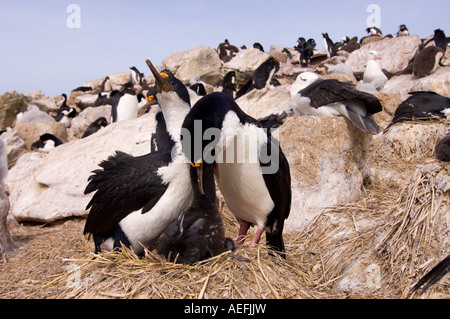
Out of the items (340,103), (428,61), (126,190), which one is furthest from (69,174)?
(428,61)

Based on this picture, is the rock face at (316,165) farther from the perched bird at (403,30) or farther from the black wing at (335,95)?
the perched bird at (403,30)

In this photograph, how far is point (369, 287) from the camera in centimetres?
311

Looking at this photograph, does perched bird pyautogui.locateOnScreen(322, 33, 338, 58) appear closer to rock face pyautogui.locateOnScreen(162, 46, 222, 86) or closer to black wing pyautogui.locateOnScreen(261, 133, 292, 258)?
rock face pyautogui.locateOnScreen(162, 46, 222, 86)

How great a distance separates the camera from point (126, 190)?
3240 mm

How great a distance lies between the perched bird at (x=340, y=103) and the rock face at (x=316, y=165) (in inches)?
16.8

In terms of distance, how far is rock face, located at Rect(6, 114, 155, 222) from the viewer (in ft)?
20.6

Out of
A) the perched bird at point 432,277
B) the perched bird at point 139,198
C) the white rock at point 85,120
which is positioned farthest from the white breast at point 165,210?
the white rock at point 85,120

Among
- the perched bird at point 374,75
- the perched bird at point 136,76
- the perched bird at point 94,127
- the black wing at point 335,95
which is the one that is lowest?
the perched bird at point 94,127

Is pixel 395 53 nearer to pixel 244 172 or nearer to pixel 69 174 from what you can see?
pixel 69 174

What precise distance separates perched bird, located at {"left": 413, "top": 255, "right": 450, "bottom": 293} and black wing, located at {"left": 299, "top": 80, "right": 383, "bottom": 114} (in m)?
3.11

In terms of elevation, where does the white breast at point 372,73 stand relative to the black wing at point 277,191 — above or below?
above

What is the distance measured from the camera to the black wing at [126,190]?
3209 millimetres

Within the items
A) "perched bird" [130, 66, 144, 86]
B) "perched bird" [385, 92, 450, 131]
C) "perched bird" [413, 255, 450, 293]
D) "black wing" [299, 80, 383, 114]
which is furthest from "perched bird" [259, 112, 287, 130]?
"perched bird" [130, 66, 144, 86]
